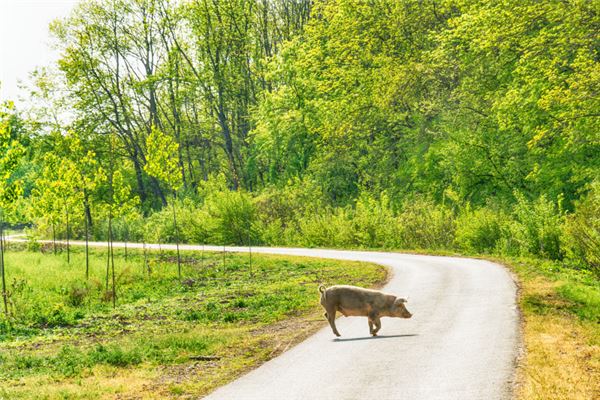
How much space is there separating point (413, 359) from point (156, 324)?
900 centimetres

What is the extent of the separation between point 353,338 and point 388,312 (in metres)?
1.02

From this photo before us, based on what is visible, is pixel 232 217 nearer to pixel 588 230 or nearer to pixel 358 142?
pixel 358 142

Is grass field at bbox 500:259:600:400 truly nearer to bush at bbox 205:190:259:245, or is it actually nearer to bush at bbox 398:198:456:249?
bush at bbox 398:198:456:249

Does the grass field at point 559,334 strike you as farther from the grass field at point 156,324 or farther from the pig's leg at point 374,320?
the grass field at point 156,324

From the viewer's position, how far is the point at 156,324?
18516mm

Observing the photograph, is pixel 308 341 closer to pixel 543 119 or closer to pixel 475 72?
pixel 543 119

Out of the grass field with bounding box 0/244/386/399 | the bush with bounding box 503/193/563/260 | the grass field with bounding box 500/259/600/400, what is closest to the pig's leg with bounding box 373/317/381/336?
the grass field with bounding box 0/244/386/399

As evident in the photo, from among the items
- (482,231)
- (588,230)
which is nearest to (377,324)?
(588,230)

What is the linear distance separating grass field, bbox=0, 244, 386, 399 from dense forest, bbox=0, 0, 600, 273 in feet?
12.8

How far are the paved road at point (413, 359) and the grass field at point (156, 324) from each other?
3.39ft

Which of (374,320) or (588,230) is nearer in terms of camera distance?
(374,320)

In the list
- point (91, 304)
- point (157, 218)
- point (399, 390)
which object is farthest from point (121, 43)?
point (399, 390)

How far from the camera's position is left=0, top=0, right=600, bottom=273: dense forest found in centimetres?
2884

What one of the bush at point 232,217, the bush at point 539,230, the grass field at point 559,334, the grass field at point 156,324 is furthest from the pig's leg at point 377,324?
the bush at point 232,217
